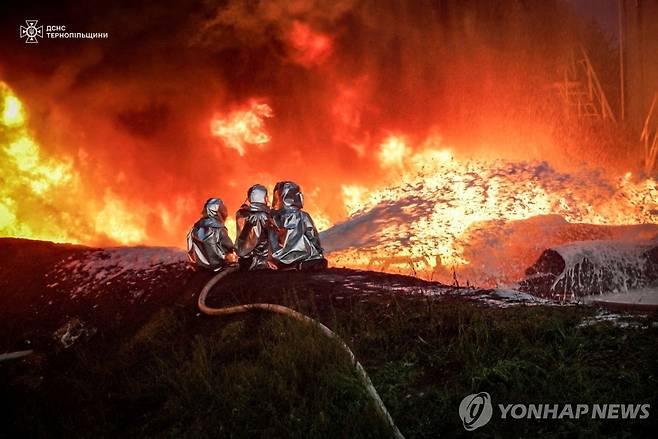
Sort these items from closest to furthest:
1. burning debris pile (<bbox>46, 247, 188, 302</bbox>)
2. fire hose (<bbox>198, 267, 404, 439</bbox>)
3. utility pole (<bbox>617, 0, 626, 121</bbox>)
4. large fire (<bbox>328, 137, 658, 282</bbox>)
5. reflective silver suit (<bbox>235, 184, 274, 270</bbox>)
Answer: fire hose (<bbox>198, 267, 404, 439</bbox>)
reflective silver suit (<bbox>235, 184, 274, 270</bbox>)
burning debris pile (<bbox>46, 247, 188, 302</bbox>)
large fire (<bbox>328, 137, 658, 282</bbox>)
utility pole (<bbox>617, 0, 626, 121</bbox>)

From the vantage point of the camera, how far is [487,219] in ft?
37.3

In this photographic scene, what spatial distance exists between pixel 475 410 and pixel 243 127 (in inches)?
509

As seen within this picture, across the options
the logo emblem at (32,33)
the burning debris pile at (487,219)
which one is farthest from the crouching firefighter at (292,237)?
the logo emblem at (32,33)

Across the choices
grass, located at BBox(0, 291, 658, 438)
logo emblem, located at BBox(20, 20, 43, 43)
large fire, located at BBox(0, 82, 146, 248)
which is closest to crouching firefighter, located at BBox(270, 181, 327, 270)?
grass, located at BBox(0, 291, 658, 438)

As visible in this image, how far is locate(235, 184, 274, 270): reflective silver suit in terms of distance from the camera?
29.6ft

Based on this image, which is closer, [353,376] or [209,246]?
[353,376]

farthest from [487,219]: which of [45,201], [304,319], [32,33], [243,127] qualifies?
[32,33]

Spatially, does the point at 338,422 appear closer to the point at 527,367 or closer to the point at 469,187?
the point at 527,367

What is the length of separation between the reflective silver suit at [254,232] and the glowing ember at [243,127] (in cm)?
698
